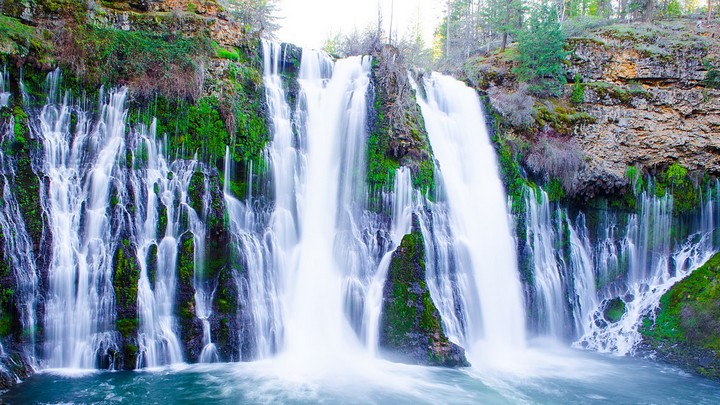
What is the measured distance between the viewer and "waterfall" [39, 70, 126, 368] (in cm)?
1055

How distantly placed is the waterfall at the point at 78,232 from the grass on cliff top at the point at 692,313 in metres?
14.5

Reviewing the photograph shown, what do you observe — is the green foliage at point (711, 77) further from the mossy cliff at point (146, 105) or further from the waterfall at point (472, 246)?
the mossy cliff at point (146, 105)

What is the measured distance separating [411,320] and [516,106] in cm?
1004

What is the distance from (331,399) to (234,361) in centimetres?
298

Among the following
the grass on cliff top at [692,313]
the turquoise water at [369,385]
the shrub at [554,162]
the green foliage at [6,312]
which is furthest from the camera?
the shrub at [554,162]

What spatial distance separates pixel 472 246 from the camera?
14578mm

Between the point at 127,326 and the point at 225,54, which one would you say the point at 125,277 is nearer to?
the point at 127,326

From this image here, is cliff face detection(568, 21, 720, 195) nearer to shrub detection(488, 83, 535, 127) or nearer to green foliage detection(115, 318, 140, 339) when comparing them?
shrub detection(488, 83, 535, 127)

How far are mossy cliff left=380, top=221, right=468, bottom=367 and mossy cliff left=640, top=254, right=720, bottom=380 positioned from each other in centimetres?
629

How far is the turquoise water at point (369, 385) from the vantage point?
955cm

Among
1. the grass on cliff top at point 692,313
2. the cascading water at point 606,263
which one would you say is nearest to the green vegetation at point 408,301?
the cascading water at point 606,263

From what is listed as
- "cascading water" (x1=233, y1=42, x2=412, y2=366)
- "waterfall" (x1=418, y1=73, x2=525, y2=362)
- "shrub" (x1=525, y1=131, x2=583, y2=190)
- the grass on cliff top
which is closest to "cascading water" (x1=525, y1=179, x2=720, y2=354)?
the grass on cliff top

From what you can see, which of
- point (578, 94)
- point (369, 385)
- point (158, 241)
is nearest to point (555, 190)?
point (578, 94)

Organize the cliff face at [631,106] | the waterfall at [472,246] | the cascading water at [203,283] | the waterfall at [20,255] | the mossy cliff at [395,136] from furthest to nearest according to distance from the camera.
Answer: the cliff face at [631,106]
the mossy cliff at [395,136]
the waterfall at [472,246]
the cascading water at [203,283]
the waterfall at [20,255]
